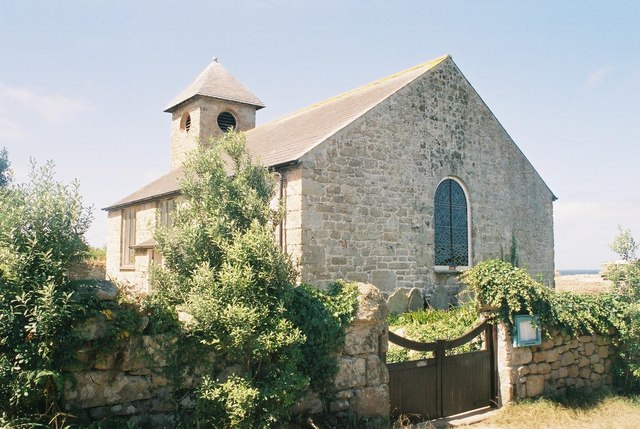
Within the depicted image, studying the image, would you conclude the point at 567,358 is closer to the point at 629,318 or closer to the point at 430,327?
the point at 629,318

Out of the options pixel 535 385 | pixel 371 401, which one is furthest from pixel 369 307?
pixel 535 385

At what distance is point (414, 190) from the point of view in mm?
14055

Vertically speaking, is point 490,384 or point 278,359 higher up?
point 278,359

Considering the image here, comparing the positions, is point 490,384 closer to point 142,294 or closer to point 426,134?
point 142,294

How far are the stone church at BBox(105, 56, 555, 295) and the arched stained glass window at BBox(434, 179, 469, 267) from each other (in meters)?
0.03

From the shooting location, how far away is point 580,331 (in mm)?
9117

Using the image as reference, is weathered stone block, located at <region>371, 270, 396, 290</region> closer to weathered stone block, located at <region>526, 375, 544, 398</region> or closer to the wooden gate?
the wooden gate

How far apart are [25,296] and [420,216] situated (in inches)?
429

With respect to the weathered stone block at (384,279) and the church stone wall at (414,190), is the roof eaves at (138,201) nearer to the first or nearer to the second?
the church stone wall at (414,190)

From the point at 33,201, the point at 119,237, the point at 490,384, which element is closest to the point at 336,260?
the point at 490,384

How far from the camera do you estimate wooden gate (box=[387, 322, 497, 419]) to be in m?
7.26

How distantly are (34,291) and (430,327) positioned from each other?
818cm

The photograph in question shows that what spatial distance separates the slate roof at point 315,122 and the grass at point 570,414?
21.7 ft

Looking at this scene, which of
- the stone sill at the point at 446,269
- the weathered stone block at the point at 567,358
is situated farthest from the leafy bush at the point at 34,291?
the stone sill at the point at 446,269
